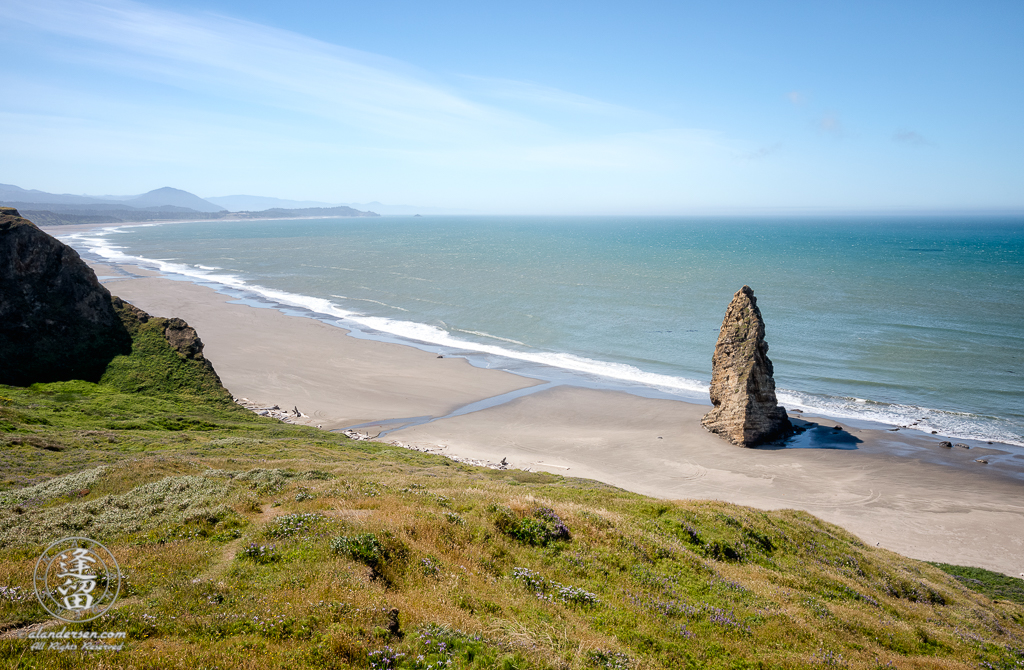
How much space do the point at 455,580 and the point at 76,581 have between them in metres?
6.43

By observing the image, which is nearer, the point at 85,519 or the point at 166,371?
the point at 85,519

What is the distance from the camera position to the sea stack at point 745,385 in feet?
111

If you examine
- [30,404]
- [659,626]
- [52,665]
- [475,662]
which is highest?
[52,665]

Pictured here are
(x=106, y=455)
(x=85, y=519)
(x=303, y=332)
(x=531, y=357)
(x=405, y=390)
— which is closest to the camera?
(x=85, y=519)

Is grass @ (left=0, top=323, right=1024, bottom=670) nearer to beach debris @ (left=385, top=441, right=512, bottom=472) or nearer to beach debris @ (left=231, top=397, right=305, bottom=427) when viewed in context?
beach debris @ (left=385, top=441, right=512, bottom=472)

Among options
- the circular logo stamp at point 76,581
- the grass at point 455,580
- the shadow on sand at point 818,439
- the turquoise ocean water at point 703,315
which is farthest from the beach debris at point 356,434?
the shadow on sand at point 818,439

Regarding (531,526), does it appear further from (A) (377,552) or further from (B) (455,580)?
(A) (377,552)

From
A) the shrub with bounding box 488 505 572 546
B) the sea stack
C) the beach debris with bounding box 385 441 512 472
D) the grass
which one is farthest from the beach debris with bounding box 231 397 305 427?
the sea stack

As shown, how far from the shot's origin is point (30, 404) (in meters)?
27.0

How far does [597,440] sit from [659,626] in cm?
2522

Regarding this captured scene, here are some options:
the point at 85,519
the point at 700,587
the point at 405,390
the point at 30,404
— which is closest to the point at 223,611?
the point at 85,519

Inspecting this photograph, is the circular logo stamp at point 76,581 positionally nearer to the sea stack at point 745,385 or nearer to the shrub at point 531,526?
the shrub at point 531,526

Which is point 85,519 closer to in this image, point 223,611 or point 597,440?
point 223,611

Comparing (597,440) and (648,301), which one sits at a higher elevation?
(648,301)
